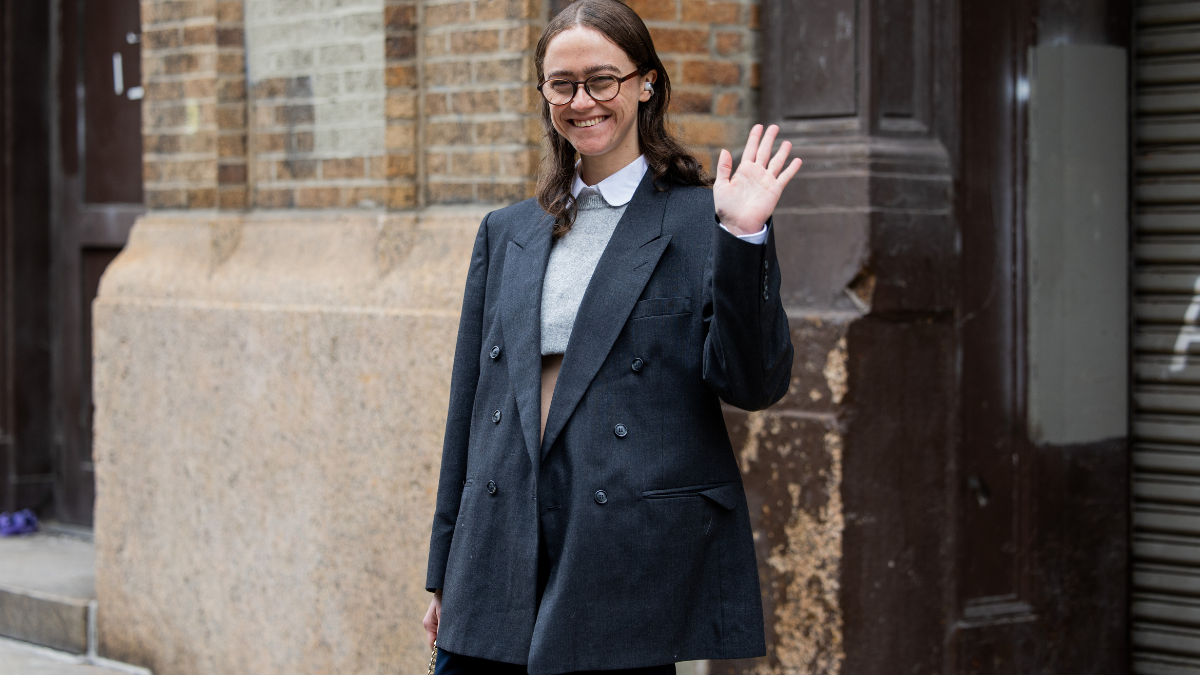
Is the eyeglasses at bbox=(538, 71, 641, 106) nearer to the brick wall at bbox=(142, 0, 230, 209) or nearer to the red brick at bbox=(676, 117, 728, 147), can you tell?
the red brick at bbox=(676, 117, 728, 147)

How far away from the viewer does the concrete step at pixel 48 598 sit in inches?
208

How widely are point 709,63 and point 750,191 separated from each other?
2.00 m

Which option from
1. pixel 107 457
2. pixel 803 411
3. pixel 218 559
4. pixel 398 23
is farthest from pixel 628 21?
pixel 107 457

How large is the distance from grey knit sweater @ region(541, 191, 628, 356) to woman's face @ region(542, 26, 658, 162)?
12 cm

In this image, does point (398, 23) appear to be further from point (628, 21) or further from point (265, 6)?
point (628, 21)

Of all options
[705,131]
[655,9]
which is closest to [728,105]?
[705,131]

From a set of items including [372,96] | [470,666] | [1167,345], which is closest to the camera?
[470,666]

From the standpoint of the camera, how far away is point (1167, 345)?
4.27m

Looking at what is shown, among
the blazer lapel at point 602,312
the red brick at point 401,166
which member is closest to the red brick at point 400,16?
the red brick at point 401,166

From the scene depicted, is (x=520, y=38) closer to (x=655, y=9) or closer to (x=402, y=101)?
(x=655, y=9)

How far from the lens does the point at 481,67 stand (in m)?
4.19

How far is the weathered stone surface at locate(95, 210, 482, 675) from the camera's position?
14.1 ft

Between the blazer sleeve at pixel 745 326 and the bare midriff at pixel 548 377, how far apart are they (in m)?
0.31

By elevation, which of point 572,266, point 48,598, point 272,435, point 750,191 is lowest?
point 48,598
